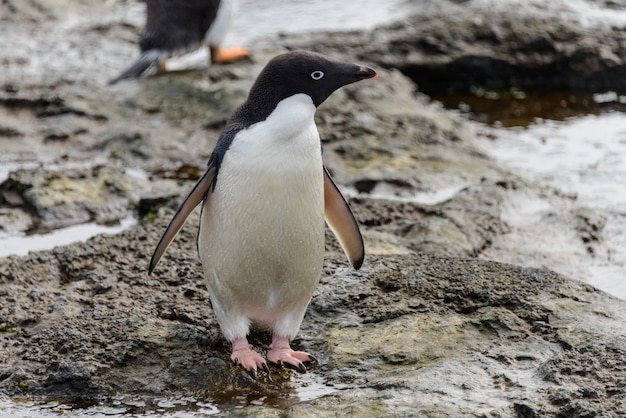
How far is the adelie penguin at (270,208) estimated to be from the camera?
383 centimetres

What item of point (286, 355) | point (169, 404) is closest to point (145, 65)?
point (286, 355)

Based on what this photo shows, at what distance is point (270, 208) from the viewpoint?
12.6 ft

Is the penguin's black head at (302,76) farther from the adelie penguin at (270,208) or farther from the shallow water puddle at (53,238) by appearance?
the shallow water puddle at (53,238)

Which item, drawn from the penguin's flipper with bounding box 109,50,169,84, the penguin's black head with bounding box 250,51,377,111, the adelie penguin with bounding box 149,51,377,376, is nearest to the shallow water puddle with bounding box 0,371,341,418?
the adelie penguin with bounding box 149,51,377,376

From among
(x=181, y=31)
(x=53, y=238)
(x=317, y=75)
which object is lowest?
(x=53, y=238)

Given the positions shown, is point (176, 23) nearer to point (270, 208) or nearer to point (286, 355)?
point (270, 208)

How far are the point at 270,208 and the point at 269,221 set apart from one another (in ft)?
0.18

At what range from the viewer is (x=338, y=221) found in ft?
14.2

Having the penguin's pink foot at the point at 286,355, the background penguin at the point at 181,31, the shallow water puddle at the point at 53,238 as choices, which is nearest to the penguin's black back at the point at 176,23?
the background penguin at the point at 181,31

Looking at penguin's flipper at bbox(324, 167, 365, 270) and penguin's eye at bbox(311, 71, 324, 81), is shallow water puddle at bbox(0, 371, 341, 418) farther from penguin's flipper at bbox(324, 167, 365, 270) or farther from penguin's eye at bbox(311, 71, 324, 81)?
penguin's eye at bbox(311, 71, 324, 81)

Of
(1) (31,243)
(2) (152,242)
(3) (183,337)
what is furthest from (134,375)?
(1) (31,243)

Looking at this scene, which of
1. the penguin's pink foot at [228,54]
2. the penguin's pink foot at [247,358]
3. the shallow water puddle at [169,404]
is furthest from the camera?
the penguin's pink foot at [228,54]

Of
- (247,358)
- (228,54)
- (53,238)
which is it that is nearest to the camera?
(247,358)

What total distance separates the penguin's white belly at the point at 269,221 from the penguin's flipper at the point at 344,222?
10.5 inches
